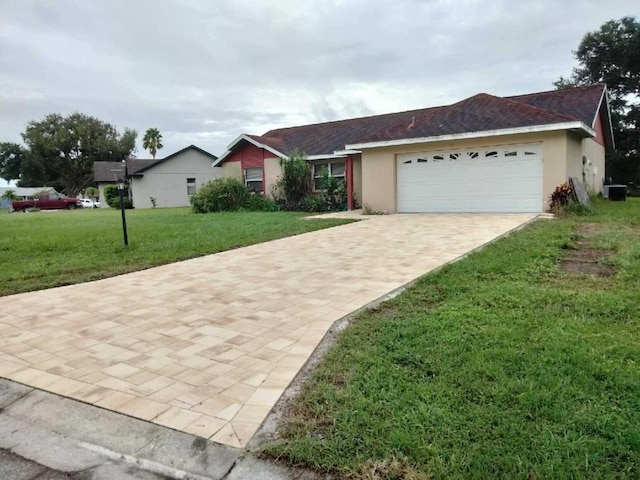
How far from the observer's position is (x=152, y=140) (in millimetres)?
60188

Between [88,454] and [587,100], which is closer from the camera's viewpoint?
[88,454]

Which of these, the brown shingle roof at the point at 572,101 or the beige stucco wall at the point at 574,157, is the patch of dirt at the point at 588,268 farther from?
the brown shingle roof at the point at 572,101

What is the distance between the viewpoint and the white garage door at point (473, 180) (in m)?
13.7

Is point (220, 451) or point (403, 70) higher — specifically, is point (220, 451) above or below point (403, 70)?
below

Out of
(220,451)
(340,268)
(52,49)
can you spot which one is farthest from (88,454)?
(52,49)

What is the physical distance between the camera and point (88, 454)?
249cm

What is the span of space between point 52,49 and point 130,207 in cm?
2189

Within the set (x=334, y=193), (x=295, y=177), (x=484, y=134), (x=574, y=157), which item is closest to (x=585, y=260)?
(x=484, y=134)

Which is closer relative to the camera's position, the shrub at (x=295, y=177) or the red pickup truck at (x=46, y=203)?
the shrub at (x=295, y=177)

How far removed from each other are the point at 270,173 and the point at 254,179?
1224 millimetres

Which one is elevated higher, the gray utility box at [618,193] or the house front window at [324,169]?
the house front window at [324,169]

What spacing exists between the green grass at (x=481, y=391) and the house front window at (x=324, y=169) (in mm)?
15355

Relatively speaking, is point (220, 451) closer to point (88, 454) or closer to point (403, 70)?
point (88, 454)

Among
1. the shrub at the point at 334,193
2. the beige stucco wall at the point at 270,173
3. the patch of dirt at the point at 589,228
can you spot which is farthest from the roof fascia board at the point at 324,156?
the patch of dirt at the point at 589,228
